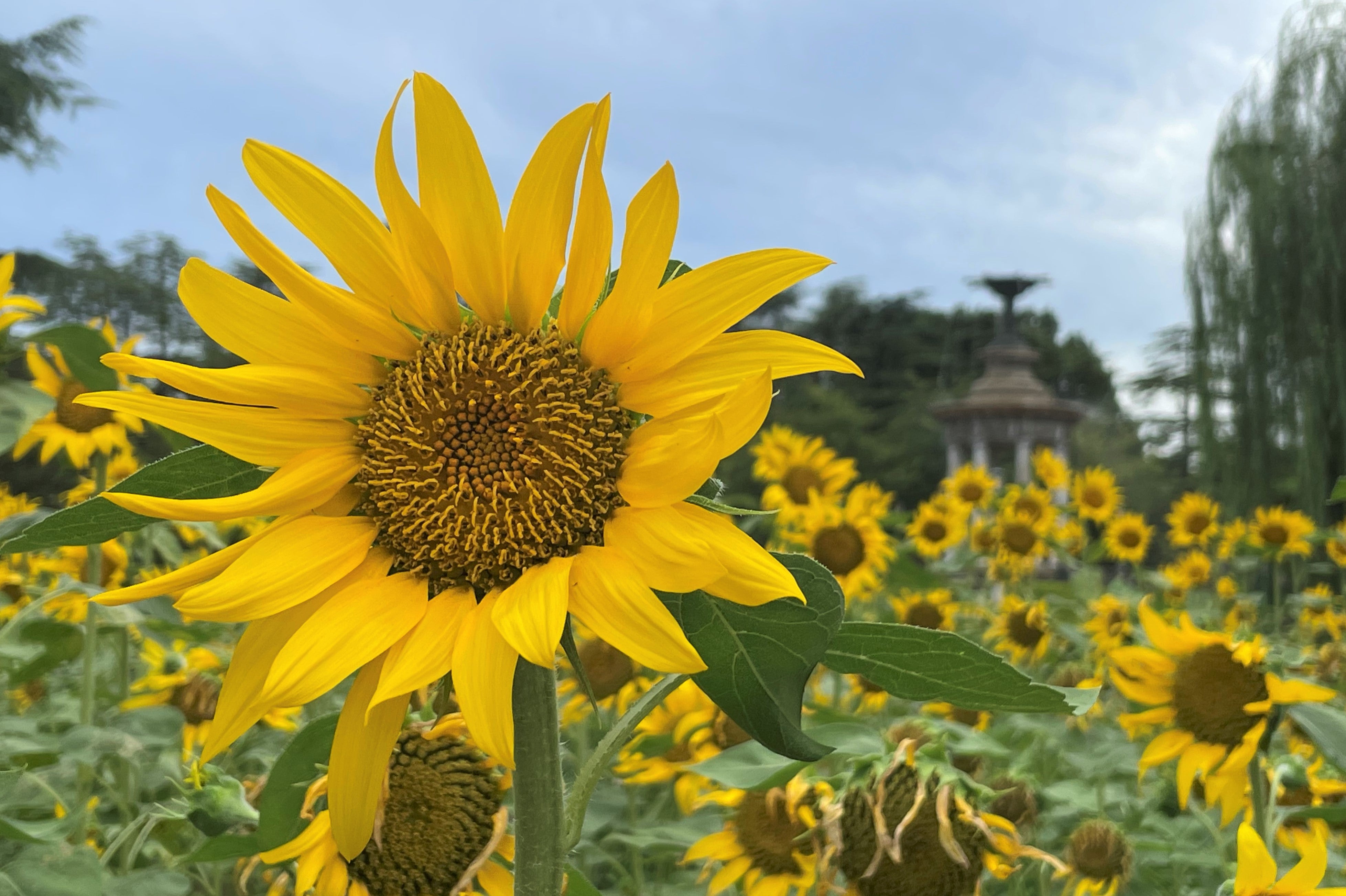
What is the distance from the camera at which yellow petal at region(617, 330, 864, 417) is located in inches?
25.0

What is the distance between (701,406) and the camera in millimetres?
640

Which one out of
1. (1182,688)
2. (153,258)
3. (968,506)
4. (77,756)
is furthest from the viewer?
(153,258)

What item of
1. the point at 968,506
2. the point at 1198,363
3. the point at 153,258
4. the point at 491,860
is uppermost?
the point at 153,258

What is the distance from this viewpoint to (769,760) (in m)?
0.96

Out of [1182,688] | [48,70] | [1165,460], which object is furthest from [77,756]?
[1165,460]

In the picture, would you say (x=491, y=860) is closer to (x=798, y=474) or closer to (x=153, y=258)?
(x=798, y=474)

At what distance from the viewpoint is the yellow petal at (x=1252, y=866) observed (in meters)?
0.90

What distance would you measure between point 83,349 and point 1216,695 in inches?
56.7

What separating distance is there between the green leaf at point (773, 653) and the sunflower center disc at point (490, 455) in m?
0.12

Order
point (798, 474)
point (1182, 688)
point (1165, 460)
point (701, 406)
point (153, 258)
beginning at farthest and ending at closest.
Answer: point (153, 258)
point (1165, 460)
point (798, 474)
point (1182, 688)
point (701, 406)

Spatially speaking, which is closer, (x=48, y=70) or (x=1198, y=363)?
(x=1198, y=363)

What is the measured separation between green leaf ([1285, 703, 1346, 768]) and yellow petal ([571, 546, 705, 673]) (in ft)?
2.61

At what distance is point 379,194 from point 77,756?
87 cm

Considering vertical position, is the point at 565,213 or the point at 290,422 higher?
the point at 565,213
